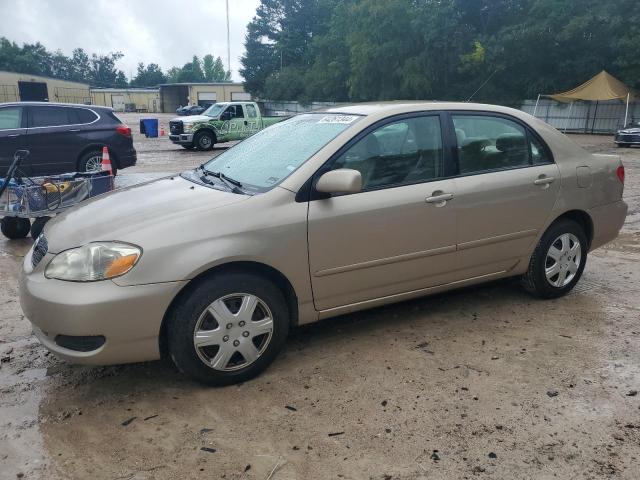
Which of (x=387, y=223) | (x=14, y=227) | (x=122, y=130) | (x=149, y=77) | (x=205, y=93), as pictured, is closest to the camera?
(x=387, y=223)

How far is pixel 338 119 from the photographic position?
3.86 metres

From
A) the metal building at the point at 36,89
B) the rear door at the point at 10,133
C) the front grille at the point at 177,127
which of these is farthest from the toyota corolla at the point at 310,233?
the metal building at the point at 36,89

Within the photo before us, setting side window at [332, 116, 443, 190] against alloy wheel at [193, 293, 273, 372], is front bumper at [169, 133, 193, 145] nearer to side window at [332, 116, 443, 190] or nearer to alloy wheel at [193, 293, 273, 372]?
side window at [332, 116, 443, 190]

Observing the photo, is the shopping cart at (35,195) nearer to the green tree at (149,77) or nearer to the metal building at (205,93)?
the metal building at (205,93)

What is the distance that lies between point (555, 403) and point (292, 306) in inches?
63.8

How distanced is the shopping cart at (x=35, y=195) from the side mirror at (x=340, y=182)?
4.58m

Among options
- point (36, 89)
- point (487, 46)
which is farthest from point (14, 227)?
point (36, 89)

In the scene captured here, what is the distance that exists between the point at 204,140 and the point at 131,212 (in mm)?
17424

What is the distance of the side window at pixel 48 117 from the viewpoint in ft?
35.1

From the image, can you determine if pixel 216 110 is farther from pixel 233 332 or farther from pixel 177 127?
pixel 233 332

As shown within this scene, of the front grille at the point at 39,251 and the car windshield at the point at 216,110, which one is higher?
the car windshield at the point at 216,110

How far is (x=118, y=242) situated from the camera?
2.95 m

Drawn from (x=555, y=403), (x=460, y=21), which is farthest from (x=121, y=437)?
(x=460, y=21)

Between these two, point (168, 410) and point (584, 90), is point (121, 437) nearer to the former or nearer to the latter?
point (168, 410)
